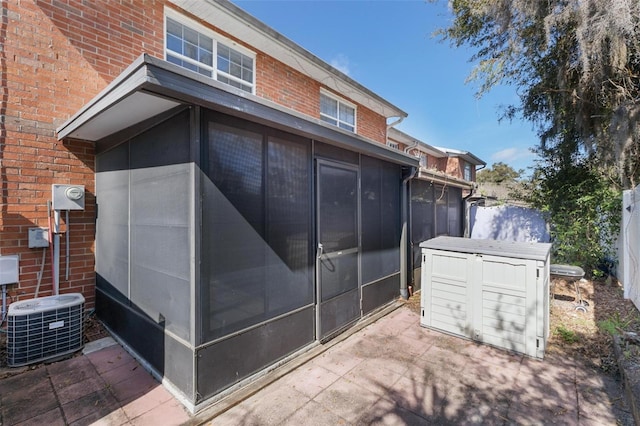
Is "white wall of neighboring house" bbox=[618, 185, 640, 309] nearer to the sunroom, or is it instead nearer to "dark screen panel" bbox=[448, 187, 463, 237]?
"dark screen panel" bbox=[448, 187, 463, 237]

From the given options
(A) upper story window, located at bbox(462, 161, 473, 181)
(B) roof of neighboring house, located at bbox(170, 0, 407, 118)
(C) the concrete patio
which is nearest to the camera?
(C) the concrete patio

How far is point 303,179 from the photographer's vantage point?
361 cm

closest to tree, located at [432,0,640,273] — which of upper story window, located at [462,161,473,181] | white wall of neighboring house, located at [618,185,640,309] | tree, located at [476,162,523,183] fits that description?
white wall of neighboring house, located at [618,185,640,309]

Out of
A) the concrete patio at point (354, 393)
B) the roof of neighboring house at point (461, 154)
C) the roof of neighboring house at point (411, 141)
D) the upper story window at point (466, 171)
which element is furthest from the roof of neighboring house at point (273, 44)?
the upper story window at point (466, 171)

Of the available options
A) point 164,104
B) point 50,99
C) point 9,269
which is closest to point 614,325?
point 164,104

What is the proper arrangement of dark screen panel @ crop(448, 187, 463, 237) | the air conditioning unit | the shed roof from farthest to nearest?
dark screen panel @ crop(448, 187, 463, 237)
the shed roof
the air conditioning unit

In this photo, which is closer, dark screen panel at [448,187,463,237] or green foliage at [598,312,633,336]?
green foliage at [598,312,633,336]

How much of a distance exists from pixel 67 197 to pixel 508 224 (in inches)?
460

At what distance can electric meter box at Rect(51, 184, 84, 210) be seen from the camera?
3520 mm

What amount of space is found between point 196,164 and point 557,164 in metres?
8.74

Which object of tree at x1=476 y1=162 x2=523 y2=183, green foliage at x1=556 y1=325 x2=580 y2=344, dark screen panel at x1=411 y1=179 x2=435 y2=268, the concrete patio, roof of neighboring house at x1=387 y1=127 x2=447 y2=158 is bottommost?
the concrete patio

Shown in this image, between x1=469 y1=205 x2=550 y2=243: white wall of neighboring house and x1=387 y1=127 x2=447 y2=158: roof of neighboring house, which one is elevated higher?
x1=387 y1=127 x2=447 y2=158: roof of neighboring house

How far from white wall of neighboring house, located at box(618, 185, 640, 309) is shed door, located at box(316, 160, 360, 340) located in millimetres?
4724

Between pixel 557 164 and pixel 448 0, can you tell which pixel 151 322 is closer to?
pixel 448 0
